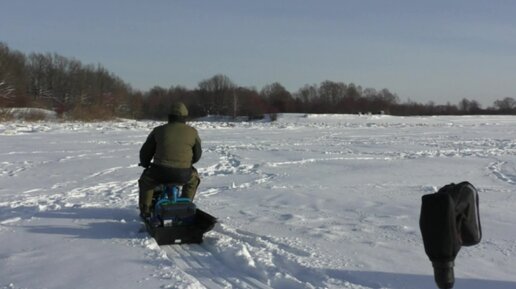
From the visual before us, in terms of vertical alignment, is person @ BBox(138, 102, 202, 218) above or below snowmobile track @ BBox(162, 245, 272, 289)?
above

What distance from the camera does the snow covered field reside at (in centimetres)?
507

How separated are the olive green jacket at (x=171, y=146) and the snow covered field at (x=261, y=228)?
99cm

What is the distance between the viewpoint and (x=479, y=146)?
65.3 feet

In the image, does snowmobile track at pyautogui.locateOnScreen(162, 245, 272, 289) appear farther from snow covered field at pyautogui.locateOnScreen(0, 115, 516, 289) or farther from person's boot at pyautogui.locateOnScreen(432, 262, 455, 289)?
person's boot at pyautogui.locateOnScreen(432, 262, 455, 289)

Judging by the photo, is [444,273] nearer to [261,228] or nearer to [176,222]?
[176,222]

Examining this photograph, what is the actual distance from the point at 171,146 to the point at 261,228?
1602 mm

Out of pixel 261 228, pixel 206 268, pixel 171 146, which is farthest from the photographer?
pixel 261 228

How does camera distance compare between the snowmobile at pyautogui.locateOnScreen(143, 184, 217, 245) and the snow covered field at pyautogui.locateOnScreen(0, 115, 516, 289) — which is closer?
the snow covered field at pyautogui.locateOnScreen(0, 115, 516, 289)

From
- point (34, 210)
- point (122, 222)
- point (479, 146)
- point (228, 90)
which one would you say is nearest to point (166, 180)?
point (122, 222)

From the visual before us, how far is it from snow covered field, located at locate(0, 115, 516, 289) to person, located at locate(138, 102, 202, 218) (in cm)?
67

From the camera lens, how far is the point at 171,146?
6.88m

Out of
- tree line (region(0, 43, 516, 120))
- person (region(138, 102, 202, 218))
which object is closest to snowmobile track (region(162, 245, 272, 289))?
person (region(138, 102, 202, 218))

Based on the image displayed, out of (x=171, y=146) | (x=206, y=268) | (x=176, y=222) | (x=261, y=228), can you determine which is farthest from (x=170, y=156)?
(x=206, y=268)

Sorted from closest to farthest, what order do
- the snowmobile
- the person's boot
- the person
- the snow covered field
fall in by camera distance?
1. the person's boot
2. the snow covered field
3. the snowmobile
4. the person
